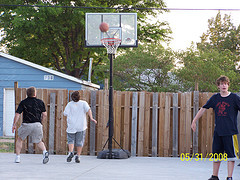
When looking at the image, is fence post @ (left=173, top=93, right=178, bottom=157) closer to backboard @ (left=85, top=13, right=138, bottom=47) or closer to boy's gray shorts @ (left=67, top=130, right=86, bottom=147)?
backboard @ (left=85, top=13, right=138, bottom=47)

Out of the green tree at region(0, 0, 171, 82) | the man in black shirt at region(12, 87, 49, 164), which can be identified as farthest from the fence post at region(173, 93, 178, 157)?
the green tree at region(0, 0, 171, 82)

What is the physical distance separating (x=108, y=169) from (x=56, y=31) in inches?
875

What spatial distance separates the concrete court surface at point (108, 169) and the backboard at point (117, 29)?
12.4 feet

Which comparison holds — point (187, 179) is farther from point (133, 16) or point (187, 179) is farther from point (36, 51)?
point (36, 51)

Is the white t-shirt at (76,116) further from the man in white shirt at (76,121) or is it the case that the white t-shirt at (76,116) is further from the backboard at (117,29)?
the backboard at (117,29)

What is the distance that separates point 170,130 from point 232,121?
15.0 feet

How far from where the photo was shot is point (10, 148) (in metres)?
→ 13.8

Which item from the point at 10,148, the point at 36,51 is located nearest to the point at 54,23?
the point at 36,51

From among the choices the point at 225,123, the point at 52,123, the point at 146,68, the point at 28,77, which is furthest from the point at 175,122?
the point at 146,68

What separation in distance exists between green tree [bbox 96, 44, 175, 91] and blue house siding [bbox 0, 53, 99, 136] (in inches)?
164

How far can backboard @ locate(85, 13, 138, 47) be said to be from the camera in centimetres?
1271

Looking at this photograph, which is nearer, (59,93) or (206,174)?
(206,174)

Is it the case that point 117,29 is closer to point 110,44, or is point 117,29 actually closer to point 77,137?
point 110,44

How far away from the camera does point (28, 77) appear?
62.7ft
